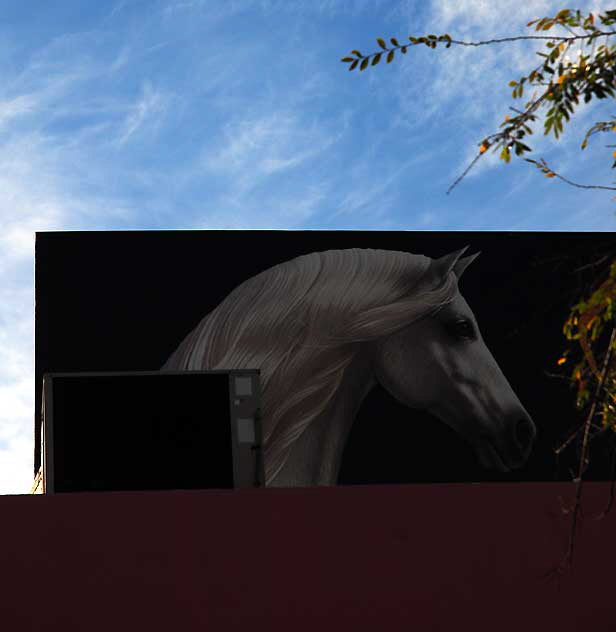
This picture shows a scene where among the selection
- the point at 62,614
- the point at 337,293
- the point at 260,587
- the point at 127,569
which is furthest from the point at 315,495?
the point at 337,293

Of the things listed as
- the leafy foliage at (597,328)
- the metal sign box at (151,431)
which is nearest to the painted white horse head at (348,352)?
the metal sign box at (151,431)

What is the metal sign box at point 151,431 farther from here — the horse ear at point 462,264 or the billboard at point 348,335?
the horse ear at point 462,264

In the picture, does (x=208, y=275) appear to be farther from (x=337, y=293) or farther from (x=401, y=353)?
(x=401, y=353)

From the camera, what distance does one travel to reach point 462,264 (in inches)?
420

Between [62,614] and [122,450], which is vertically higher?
[122,450]

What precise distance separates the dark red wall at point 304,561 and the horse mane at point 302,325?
5.26m

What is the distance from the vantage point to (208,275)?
10.2m

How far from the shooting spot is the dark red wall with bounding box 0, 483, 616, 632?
4305 mm

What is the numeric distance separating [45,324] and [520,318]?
14.0 feet

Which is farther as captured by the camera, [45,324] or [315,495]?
[45,324]

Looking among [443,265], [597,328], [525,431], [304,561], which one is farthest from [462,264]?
[597,328]

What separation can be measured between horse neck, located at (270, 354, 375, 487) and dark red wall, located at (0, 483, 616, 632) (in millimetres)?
5438

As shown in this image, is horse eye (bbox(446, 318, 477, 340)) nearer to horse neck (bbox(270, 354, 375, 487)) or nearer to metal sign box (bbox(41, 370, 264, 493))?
horse neck (bbox(270, 354, 375, 487))

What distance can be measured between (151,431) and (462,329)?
248 inches
